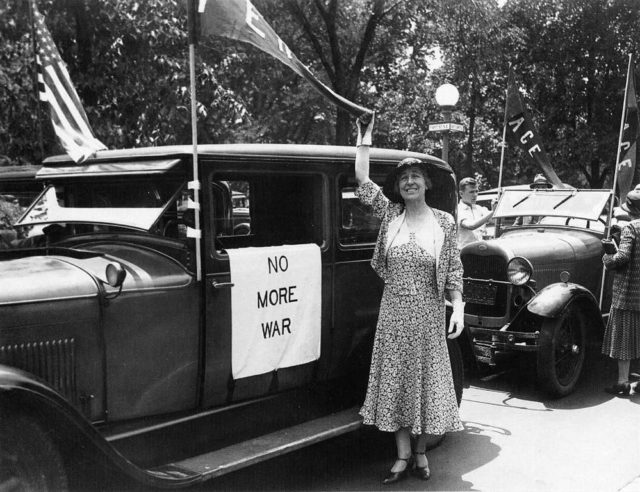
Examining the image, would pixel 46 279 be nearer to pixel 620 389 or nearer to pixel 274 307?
pixel 274 307

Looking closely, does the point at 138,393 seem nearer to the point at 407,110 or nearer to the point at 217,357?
the point at 217,357

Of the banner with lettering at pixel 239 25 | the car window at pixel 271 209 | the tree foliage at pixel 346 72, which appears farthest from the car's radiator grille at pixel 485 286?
the tree foliage at pixel 346 72

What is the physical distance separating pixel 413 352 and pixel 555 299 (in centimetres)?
253

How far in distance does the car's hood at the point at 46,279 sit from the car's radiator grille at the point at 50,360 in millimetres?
205

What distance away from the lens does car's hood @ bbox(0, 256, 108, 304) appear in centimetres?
295

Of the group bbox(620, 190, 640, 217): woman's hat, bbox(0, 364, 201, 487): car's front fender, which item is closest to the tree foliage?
bbox(0, 364, 201, 487): car's front fender

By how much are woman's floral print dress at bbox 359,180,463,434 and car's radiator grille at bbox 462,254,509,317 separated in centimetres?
252

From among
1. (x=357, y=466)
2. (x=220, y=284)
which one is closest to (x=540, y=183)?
(x=357, y=466)

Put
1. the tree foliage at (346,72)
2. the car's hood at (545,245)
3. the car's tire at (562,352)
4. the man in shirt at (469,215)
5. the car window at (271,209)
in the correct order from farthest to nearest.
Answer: the tree foliage at (346,72)
the man in shirt at (469,215)
the car's hood at (545,245)
the car's tire at (562,352)
the car window at (271,209)

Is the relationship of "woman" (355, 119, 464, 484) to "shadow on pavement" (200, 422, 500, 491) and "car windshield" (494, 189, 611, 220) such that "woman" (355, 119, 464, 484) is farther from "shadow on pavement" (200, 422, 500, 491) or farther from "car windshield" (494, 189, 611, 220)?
"car windshield" (494, 189, 611, 220)

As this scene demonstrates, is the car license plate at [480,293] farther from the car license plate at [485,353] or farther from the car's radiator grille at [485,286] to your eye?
the car license plate at [485,353]

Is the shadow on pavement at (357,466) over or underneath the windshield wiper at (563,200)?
underneath

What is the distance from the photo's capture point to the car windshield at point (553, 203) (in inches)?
282

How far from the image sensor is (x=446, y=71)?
73.0 feet
